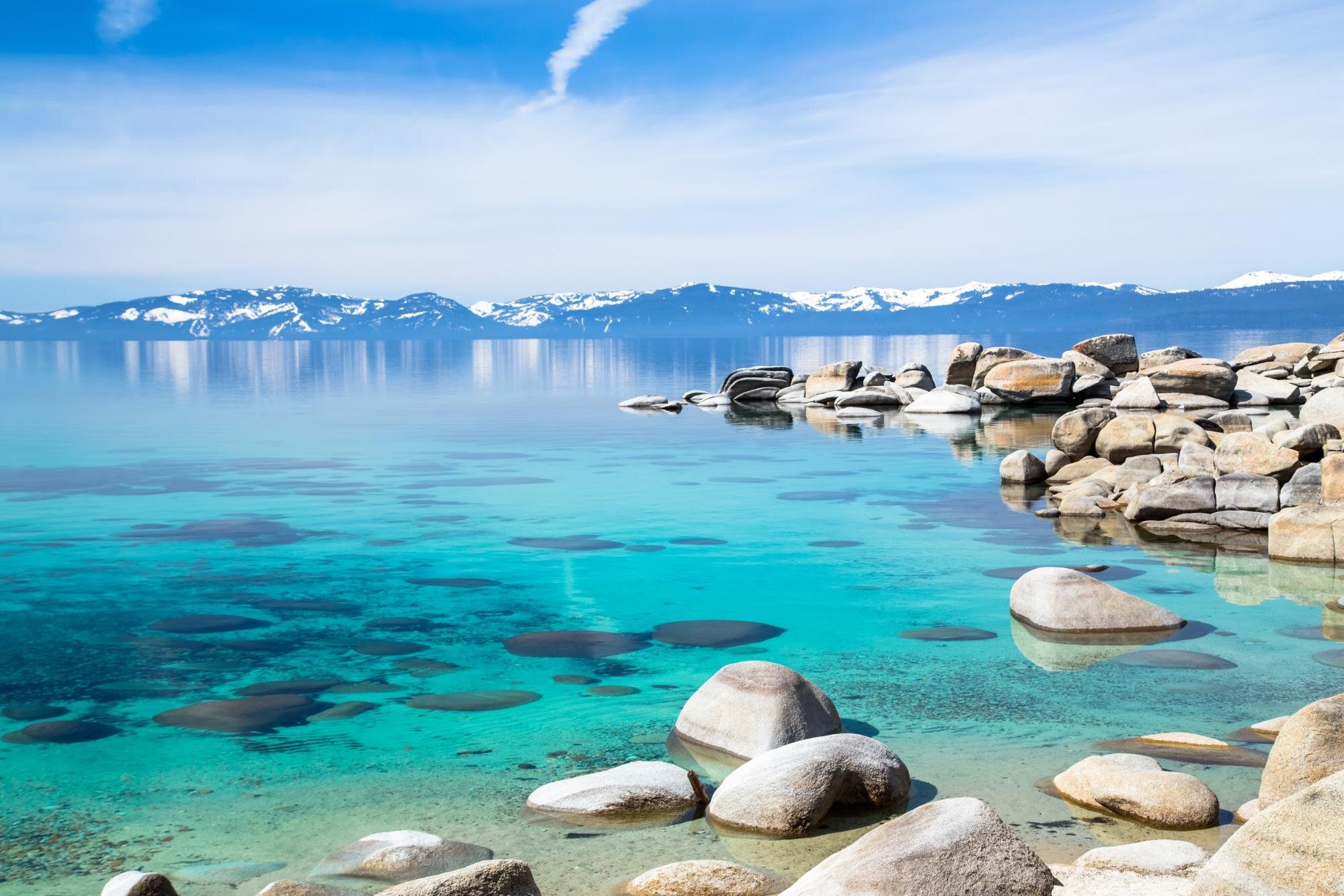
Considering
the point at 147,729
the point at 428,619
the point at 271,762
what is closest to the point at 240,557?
the point at 428,619

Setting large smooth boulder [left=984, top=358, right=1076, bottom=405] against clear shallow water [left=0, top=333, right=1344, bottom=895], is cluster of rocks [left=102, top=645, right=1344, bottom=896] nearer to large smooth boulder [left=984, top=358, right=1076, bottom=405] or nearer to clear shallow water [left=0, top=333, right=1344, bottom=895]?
clear shallow water [left=0, top=333, right=1344, bottom=895]

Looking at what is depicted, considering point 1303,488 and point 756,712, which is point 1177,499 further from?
point 756,712

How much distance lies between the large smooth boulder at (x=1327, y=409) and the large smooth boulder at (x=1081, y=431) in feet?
11.7

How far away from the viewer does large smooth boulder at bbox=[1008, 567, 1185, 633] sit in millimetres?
11203

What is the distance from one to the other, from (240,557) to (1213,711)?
12089 mm

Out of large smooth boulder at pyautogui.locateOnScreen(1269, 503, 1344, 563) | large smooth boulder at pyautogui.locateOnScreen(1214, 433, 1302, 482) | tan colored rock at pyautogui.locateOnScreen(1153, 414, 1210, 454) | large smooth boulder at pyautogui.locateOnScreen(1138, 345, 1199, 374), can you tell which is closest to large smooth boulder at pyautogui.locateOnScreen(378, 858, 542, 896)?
large smooth boulder at pyautogui.locateOnScreen(1269, 503, 1344, 563)

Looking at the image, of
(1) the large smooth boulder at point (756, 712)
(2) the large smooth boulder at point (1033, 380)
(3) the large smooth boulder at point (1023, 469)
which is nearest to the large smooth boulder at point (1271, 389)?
(2) the large smooth boulder at point (1033, 380)

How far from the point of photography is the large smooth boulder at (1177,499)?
17.0 metres

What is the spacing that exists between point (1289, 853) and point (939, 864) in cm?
144

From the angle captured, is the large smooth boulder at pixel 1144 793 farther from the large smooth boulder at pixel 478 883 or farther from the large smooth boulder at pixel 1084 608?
the large smooth boulder at pixel 1084 608

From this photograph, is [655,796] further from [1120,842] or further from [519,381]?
[519,381]

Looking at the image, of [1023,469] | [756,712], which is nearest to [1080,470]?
[1023,469]

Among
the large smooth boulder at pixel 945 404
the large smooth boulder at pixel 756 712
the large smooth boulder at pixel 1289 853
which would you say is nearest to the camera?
the large smooth boulder at pixel 1289 853

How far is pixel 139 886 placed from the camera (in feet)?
18.2
